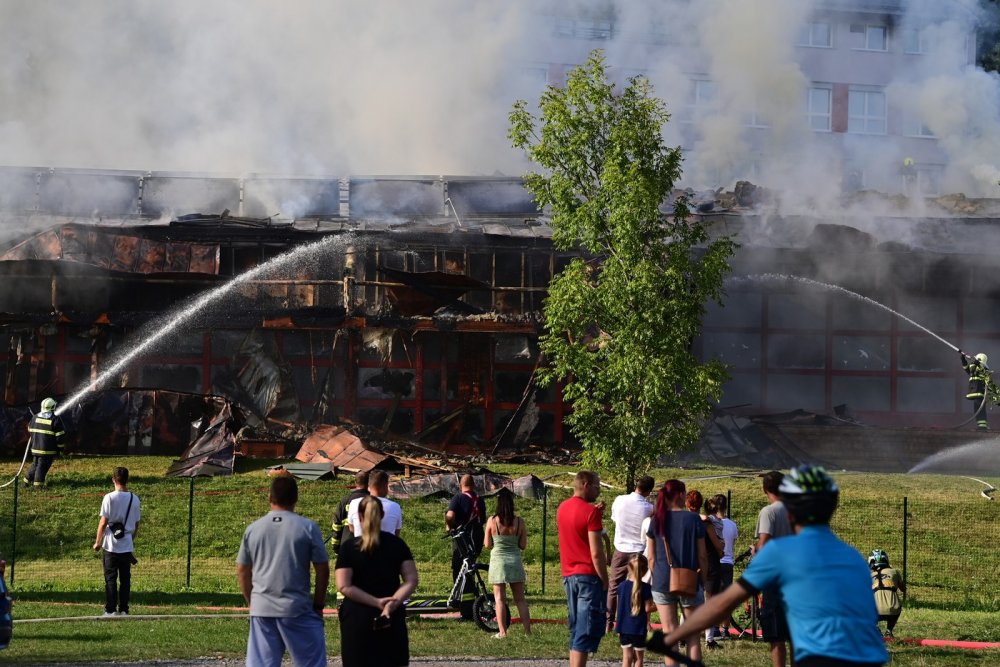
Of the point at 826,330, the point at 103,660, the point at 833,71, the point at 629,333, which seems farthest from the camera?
the point at 833,71

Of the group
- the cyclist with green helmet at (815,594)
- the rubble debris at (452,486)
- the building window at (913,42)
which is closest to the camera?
the cyclist with green helmet at (815,594)

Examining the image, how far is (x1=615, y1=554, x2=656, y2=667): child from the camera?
897 cm

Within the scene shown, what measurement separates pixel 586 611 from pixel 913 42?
5399 centimetres

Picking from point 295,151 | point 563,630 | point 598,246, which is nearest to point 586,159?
point 598,246

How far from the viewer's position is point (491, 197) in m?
33.2

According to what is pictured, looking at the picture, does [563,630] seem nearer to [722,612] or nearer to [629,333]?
[629,333]

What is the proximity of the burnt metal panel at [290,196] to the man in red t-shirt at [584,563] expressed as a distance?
24335 millimetres

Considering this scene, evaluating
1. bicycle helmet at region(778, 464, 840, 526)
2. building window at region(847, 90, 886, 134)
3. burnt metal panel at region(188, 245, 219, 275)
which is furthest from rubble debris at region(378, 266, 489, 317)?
building window at region(847, 90, 886, 134)

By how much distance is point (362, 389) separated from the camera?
27359 mm

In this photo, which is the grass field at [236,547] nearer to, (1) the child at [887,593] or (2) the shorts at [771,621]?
(1) the child at [887,593]

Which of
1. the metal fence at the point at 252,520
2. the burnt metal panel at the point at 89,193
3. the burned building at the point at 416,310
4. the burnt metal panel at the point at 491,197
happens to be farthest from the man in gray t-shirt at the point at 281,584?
the burnt metal panel at the point at 89,193

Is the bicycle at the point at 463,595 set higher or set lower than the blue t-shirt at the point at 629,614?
lower

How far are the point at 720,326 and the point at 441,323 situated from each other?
839cm

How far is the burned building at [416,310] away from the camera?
26.8 m
